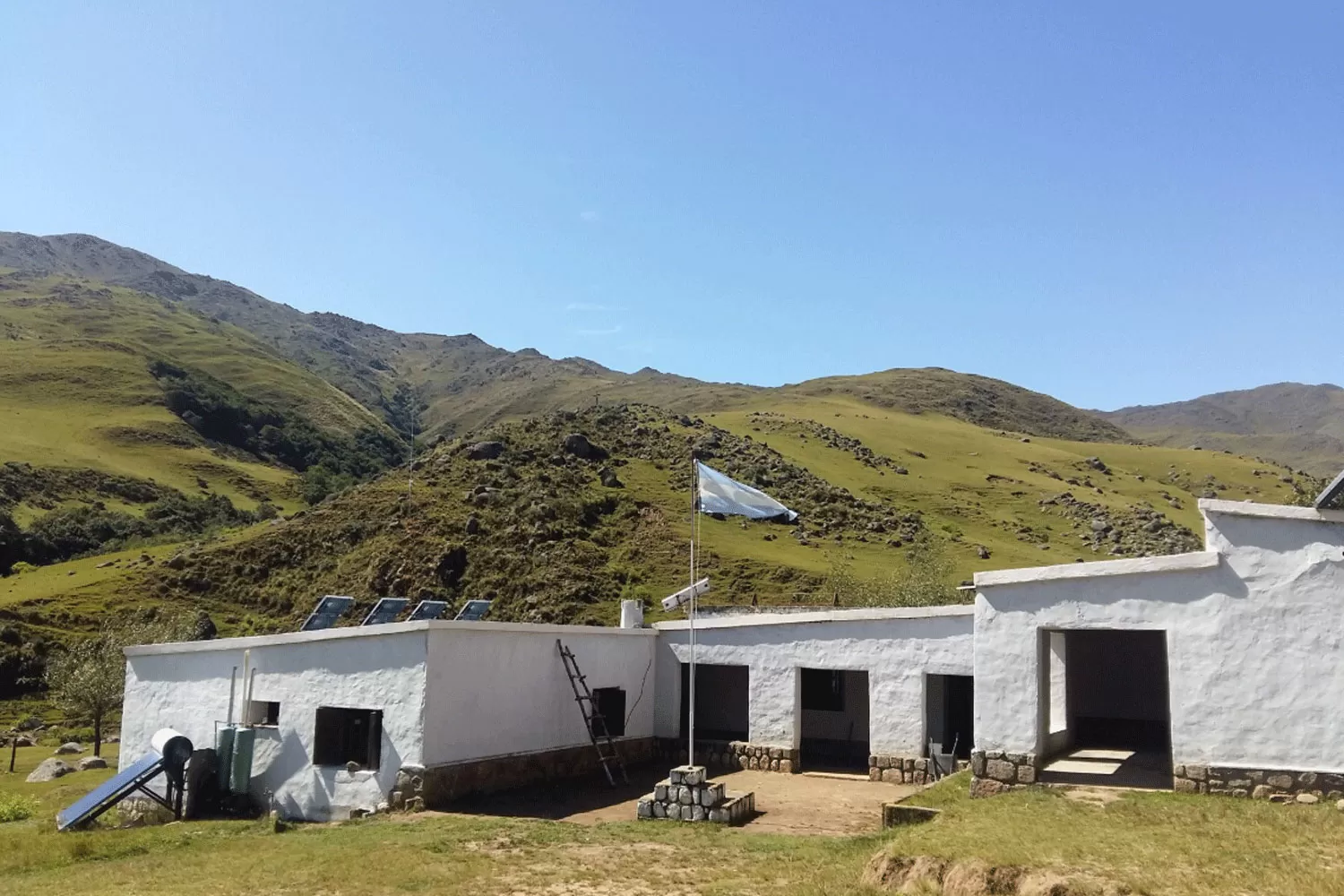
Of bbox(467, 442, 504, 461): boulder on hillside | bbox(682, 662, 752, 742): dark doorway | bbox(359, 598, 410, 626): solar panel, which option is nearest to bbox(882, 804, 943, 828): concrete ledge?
bbox(682, 662, 752, 742): dark doorway

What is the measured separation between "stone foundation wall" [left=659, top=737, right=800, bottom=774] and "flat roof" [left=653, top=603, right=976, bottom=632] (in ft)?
8.30

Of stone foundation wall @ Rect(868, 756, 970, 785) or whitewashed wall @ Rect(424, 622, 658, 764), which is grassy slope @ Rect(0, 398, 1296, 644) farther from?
stone foundation wall @ Rect(868, 756, 970, 785)

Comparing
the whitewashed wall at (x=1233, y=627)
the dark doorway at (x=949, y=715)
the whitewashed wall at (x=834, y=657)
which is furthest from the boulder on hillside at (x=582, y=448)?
the whitewashed wall at (x=1233, y=627)

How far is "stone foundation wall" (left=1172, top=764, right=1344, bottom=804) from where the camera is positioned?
515 inches

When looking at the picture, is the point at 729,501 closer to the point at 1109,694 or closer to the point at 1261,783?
the point at 1261,783

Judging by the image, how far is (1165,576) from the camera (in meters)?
14.4

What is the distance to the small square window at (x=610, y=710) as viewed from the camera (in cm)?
2147

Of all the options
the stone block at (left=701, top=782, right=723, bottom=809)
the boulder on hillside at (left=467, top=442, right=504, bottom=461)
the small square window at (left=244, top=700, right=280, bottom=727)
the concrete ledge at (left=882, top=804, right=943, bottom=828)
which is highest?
the boulder on hillside at (left=467, top=442, right=504, bottom=461)

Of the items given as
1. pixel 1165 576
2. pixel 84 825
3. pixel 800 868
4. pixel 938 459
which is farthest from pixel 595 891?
pixel 938 459

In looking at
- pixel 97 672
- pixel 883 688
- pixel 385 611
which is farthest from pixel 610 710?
pixel 97 672

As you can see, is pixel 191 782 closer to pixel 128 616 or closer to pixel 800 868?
pixel 800 868

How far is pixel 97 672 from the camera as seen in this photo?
33344 millimetres

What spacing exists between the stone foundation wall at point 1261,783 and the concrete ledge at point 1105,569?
2.71 meters

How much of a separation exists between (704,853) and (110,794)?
38.0 ft
